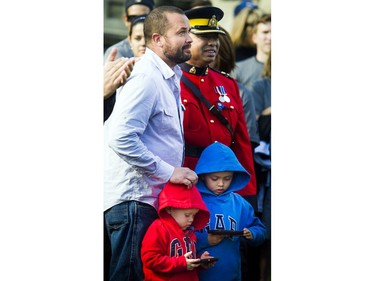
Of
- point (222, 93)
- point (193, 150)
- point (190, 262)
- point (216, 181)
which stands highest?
point (222, 93)

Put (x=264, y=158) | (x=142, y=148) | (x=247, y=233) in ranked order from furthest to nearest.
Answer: (x=264, y=158) < (x=247, y=233) < (x=142, y=148)

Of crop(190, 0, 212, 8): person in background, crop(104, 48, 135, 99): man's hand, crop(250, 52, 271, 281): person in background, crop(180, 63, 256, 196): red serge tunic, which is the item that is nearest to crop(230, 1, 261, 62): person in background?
crop(250, 52, 271, 281): person in background

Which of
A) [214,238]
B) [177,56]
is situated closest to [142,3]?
[177,56]

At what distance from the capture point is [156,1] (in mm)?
5930

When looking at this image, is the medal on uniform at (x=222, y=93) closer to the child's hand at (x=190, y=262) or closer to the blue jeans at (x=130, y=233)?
the blue jeans at (x=130, y=233)

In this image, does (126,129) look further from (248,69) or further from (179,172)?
(248,69)

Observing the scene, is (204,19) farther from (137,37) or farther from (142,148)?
(142,148)

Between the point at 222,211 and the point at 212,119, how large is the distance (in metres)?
0.46

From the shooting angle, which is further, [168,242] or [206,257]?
[206,257]

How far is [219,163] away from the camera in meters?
5.81

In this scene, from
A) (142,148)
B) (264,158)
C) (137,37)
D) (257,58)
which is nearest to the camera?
(142,148)

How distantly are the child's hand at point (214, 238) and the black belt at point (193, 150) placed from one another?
0.40 metres

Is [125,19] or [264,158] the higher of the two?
[125,19]

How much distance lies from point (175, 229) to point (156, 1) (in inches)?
45.5
